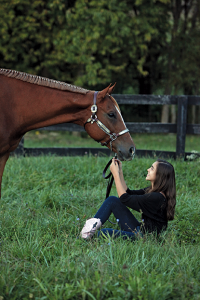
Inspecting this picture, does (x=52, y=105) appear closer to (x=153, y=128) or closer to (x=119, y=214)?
(x=119, y=214)

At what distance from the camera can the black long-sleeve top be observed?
296cm

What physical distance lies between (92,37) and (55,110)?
7.52 meters

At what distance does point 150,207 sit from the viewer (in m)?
2.97

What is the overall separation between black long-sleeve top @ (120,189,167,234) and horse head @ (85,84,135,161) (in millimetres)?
379

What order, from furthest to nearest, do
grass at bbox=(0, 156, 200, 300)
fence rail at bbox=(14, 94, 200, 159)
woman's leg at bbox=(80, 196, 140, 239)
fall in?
fence rail at bbox=(14, 94, 200, 159), woman's leg at bbox=(80, 196, 140, 239), grass at bbox=(0, 156, 200, 300)

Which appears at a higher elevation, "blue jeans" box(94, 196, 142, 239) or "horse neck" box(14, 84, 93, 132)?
"horse neck" box(14, 84, 93, 132)

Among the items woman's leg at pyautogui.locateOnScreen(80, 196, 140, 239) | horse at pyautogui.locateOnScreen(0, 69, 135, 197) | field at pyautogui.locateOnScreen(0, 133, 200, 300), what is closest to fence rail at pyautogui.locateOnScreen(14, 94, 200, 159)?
field at pyautogui.locateOnScreen(0, 133, 200, 300)

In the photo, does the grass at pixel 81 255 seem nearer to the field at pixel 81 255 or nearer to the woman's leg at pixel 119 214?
the field at pixel 81 255

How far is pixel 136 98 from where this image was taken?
6434 millimetres

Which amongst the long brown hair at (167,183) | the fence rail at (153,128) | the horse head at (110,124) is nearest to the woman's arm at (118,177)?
the horse head at (110,124)

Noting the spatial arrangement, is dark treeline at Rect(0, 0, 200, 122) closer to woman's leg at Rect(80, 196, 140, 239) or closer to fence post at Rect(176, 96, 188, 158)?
fence post at Rect(176, 96, 188, 158)

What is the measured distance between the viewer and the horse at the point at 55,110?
2.98 m

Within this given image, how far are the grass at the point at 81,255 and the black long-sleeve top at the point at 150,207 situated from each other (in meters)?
0.15

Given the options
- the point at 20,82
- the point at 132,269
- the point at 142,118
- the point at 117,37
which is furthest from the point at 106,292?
the point at 142,118
